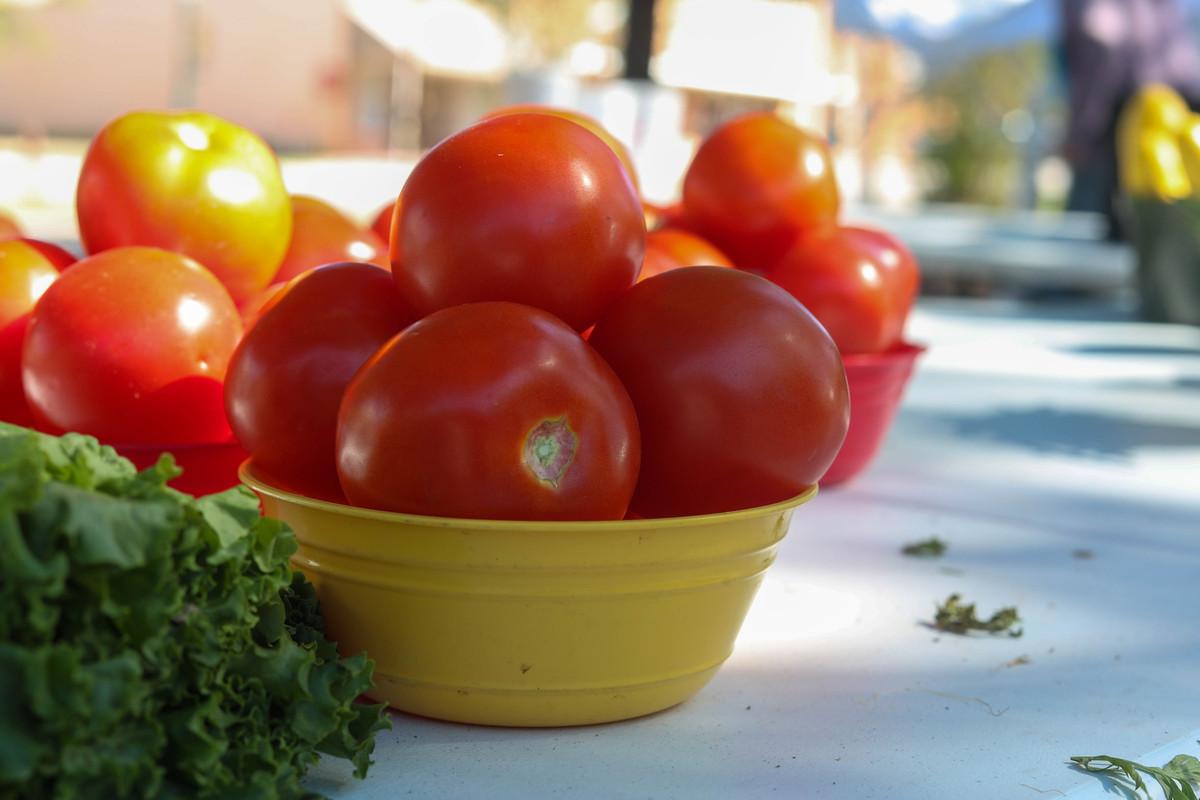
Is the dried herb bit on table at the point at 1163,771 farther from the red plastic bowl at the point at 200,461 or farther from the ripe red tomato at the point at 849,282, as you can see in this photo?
the ripe red tomato at the point at 849,282

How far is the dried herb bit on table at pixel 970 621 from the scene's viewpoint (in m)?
1.39

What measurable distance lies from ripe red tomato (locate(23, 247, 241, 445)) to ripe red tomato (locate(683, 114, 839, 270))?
0.86m

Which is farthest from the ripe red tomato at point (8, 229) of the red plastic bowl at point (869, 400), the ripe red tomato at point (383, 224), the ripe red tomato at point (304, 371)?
the red plastic bowl at point (869, 400)

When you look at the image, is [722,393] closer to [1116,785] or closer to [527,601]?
[527,601]

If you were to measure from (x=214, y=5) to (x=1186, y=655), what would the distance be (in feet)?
58.4

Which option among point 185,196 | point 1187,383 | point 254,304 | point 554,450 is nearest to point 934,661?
point 554,450

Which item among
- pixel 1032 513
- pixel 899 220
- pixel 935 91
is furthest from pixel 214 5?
pixel 1032 513

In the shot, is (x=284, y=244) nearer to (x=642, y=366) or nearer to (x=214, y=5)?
(x=642, y=366)

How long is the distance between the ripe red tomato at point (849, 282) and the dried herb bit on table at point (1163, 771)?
0.86 meters

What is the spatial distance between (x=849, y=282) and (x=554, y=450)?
3.22 feet

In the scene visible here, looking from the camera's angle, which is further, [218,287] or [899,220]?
[899,220]

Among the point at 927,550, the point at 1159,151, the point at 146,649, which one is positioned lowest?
the point at 927,550

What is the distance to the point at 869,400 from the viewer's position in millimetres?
1879

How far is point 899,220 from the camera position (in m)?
9.41
